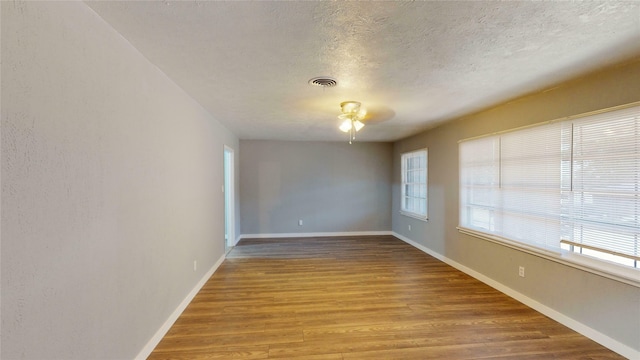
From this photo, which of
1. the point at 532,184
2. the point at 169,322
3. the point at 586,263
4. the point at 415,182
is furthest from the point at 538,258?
the point at 169,322

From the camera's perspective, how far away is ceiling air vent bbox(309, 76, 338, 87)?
91.9 inches

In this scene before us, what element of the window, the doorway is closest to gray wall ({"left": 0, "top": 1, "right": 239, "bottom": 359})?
the doorway

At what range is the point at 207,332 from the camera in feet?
7.92

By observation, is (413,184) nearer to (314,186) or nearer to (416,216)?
(416,216)

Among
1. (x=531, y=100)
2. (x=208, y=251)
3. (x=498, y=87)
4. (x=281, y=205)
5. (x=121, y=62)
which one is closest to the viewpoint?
(x=121, y=62)

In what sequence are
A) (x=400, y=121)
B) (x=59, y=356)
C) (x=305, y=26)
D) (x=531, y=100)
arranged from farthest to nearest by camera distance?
1. (x=400, y=121)
2. (x=531, y=100)
3. (x=305, y=26)
4. (x=59, y=356)

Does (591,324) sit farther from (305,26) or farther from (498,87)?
(305,26)

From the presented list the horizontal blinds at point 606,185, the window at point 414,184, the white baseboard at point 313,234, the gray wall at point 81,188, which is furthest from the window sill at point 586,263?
the gray wall at point 81,188

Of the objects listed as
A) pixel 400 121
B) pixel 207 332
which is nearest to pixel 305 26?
pixel 207 332

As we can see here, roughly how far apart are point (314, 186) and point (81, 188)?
204 inches

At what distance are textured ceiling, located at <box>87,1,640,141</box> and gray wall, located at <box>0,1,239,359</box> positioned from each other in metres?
0.29

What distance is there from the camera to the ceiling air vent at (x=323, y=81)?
2334 millimetres

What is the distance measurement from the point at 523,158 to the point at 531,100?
639 mm

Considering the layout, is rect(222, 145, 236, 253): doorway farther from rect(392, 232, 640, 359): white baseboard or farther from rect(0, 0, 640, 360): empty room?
rect(392, 232, 640, 359): white baseboard
